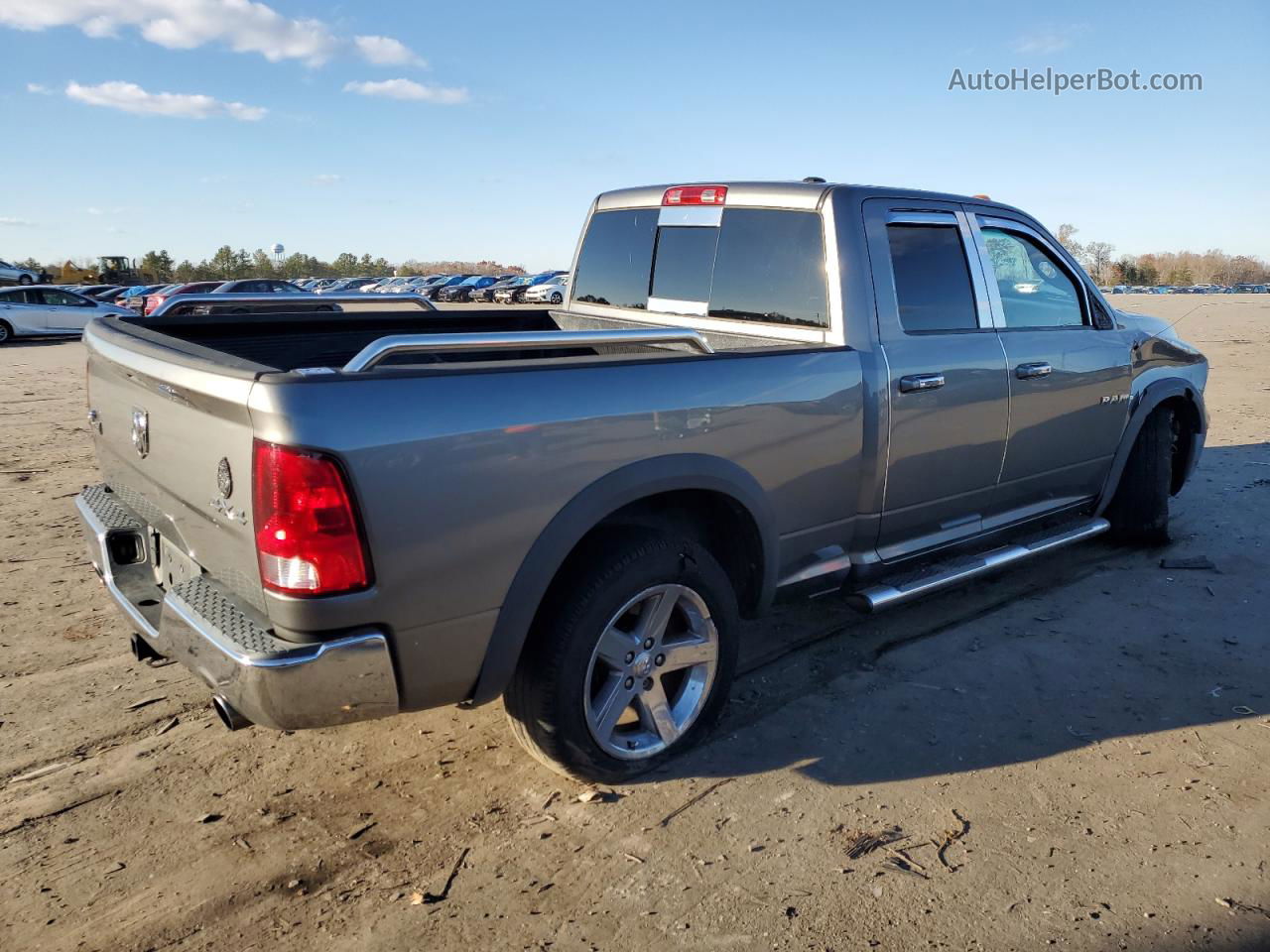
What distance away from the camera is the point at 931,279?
3.97m

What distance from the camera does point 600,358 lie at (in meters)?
2.80

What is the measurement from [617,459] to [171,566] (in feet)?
4.87

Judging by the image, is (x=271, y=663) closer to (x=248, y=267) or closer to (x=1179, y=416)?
(x=1179, y=416)

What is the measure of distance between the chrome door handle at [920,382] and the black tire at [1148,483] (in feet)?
7.35

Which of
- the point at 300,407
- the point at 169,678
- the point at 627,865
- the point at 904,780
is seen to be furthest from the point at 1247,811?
the point at 169,678

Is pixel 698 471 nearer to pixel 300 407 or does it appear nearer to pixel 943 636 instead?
pixel 300 407

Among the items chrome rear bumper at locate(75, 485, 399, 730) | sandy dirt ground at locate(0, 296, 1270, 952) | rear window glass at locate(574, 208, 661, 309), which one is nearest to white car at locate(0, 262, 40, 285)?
rear window glass at locate(574, 208, 661, 309)

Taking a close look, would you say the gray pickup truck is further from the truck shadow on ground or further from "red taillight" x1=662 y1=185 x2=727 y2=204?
the truck shadow on ground

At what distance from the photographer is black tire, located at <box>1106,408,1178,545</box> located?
5.31m

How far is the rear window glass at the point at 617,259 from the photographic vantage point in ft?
14.9

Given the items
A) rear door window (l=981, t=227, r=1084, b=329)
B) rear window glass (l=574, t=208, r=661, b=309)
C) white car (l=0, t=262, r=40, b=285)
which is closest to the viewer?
rear door window (l=981, t=227, r=1084, b=329)

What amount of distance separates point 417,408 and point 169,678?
7.26 ft

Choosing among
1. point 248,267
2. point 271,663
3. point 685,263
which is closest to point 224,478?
point 271,663

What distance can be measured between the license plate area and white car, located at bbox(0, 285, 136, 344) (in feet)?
76.5
